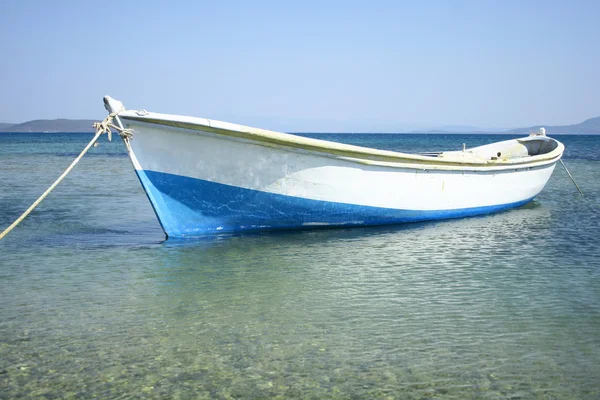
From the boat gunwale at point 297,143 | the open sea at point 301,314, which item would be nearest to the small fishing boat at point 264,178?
the boat gunwale at point 297,143

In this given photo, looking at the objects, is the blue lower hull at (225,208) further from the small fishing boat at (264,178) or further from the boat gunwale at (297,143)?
the boat gunwale at (297,143)

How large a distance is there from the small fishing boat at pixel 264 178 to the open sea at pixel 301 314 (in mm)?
340

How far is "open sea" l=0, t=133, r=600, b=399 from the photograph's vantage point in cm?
428

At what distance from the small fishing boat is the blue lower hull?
15 mm

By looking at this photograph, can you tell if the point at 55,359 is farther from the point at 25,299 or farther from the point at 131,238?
the point at 131,238

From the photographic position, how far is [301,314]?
581cm

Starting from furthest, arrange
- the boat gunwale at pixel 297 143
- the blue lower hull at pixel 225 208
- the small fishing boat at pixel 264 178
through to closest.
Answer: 1. the blue lower hull at pixel 225 208
2. the small fishing boat at pixel 264 178
3. the boat gunwale at pixel 297 143

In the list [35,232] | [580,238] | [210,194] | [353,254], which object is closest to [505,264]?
[353,254]

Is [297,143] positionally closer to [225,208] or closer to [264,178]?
[264,178]

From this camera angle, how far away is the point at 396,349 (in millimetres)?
4887

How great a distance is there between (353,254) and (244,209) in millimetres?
1817

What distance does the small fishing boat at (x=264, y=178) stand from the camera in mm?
8477

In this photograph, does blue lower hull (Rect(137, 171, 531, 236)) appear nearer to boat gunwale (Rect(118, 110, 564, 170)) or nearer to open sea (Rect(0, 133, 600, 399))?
open sea (Rect(0, 133, 600, 399))

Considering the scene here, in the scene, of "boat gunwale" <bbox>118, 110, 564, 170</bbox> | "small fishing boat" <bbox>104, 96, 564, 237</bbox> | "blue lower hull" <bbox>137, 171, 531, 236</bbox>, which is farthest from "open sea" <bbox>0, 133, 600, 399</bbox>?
"boat gunwale" <bbox>118, 110, 564, 170</bbox>
